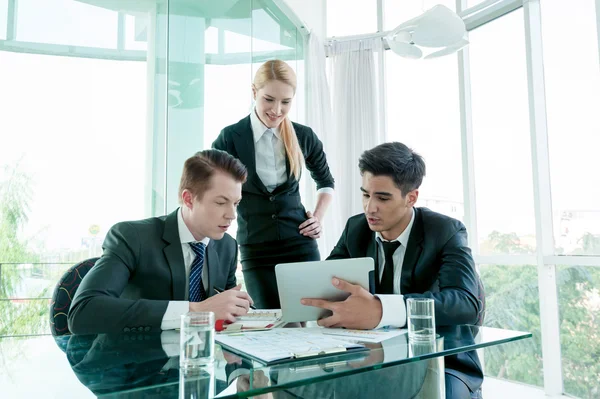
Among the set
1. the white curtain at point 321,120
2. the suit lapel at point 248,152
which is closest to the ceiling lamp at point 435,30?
the suit lapel at point 248,152

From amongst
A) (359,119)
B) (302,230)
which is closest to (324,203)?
(302,230)

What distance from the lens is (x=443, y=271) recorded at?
1.46 m

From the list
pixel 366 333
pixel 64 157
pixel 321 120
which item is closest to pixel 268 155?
pixel 64 157

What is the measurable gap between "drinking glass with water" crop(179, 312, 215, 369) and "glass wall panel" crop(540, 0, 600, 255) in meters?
3.12

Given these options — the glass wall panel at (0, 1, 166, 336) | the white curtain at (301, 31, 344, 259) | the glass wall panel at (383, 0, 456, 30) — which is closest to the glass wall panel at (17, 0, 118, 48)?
the glass wall panel at (0, 1, 166, 336)

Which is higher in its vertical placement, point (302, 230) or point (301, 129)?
point (301, 129)

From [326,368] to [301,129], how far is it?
Answer: 5.57 feet

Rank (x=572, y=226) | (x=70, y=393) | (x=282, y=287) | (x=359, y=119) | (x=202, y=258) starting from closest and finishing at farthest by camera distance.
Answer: (x=70, y=393) → (x=282, y=287) → (x=202, y=258) → (x=572, y=226) → (x=359, y=119)

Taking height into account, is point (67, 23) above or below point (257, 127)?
above

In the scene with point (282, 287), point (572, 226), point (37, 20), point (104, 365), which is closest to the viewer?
point (104, 365)

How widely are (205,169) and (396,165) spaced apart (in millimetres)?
706

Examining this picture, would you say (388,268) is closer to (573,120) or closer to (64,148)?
(64,148)

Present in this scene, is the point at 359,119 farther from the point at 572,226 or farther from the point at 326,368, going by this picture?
the point at 326,368

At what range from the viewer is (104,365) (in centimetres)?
92
